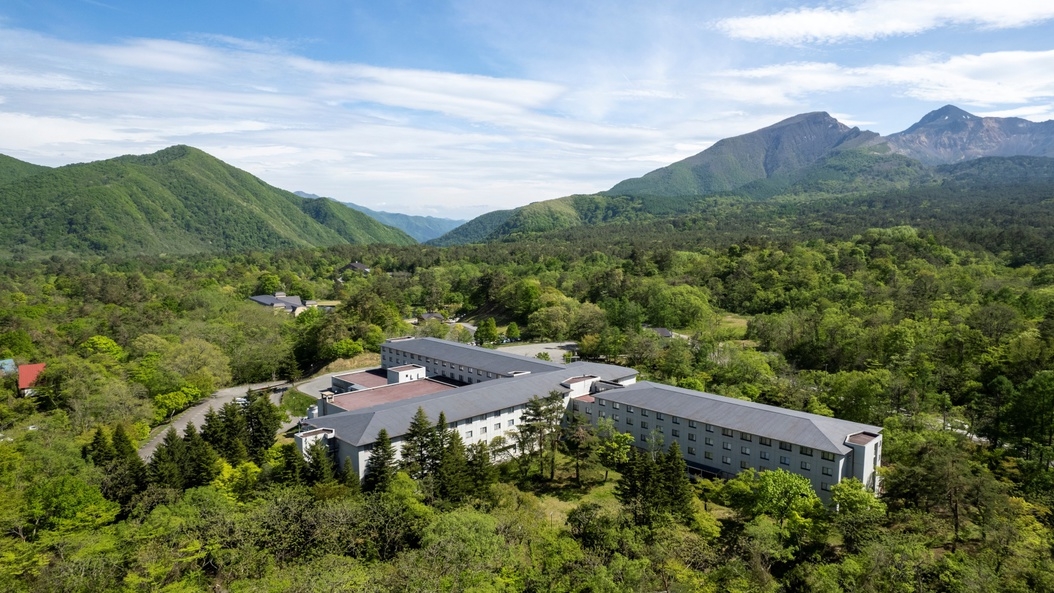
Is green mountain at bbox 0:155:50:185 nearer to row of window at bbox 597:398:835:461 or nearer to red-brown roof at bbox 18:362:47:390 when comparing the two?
red-brown roof at bbox 18:362:47:390

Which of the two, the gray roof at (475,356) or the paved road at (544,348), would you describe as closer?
the gray roof at (475,356)

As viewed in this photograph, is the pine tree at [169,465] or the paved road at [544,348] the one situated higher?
the pine tree at [169,465]

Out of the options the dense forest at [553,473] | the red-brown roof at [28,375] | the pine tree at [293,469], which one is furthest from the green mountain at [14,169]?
the pine tree at [293,469]

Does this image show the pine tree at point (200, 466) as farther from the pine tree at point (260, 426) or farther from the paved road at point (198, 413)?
the paved road at point (198, 413)

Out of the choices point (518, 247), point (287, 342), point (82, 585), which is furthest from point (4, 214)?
point (82, 585)

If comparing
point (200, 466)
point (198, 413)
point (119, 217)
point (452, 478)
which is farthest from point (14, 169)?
point (452, 478)

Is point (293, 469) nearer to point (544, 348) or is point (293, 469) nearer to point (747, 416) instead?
point (747, 416)

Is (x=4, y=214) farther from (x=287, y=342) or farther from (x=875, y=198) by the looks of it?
(x=875, y=198)

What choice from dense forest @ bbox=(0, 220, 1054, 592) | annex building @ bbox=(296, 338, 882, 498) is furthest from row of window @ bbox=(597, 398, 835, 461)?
dense forest @ bbox=(0, 220, 1054, 592)
